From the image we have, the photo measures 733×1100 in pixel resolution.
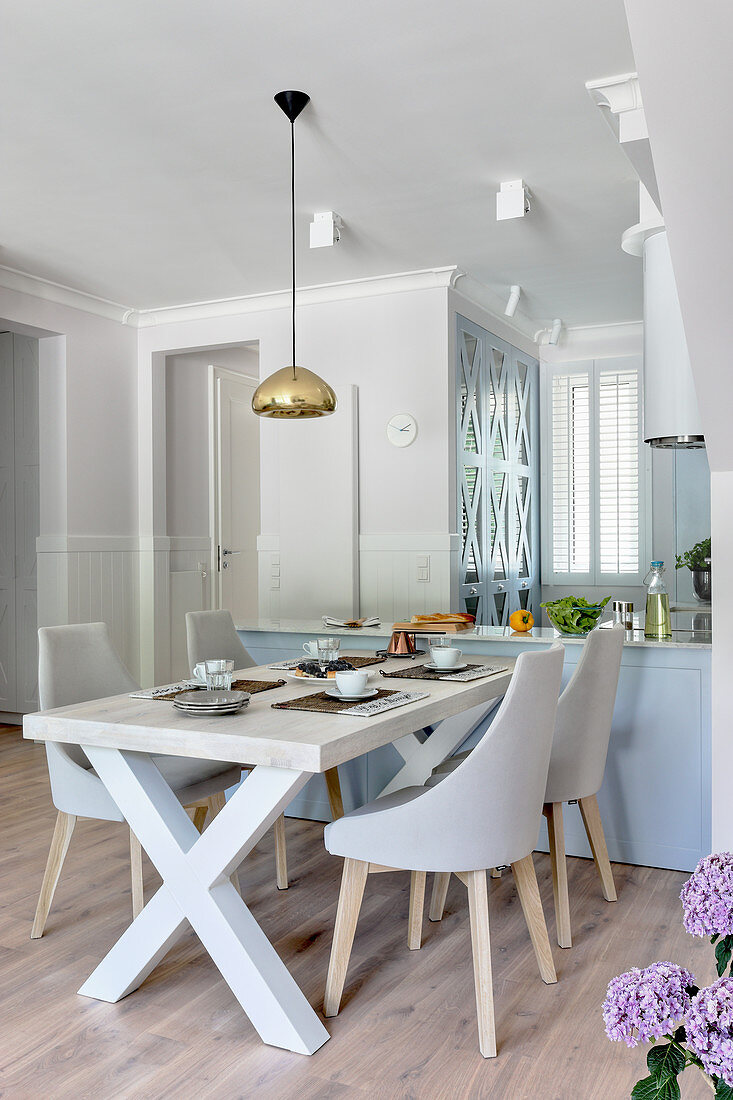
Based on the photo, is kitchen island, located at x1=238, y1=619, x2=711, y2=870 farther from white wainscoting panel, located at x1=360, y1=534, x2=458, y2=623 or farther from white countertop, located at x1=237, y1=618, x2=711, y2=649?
white wainscoting panel, located at x1=360, y1=534, x2=458, y2=623

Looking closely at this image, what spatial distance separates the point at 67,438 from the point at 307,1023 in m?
3.93

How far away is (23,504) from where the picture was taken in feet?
18.8

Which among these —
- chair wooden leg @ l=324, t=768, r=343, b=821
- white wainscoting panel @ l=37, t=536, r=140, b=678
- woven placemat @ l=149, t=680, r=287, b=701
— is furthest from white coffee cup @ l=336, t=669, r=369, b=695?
white wainscoting panel @ l=37, t=536, r=140, b=678

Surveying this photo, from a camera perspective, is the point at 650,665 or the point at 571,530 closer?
the point at 650,665

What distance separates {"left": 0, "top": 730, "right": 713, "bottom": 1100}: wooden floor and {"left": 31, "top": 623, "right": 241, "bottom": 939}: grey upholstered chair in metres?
0.23

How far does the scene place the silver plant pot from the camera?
4.70m

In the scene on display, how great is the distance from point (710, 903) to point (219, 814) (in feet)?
4.37

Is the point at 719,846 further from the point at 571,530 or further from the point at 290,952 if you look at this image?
the point at 571,530

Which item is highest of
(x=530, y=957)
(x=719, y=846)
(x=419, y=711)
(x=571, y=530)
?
(x=571, y=530)

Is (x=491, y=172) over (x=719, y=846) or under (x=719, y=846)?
over

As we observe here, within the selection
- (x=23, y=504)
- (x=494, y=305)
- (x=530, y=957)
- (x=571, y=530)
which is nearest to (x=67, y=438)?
(x=23, y=504)

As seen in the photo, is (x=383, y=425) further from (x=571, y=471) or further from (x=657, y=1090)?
(x=657, y=1090)

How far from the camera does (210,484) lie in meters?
6.30

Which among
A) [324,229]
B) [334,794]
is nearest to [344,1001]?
[334,794]
